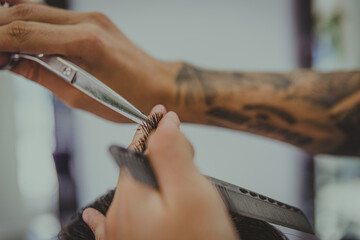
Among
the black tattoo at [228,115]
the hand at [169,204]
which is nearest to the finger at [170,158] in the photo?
the hand at [169,204]

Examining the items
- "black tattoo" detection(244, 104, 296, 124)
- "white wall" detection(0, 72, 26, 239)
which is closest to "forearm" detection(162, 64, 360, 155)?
"black tattoo" detection(244, 104, 296, 124)

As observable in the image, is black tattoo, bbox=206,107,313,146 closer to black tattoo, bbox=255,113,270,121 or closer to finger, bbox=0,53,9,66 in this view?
black tattoo, bbox=255,113,270,121

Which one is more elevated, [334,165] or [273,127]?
[334,165]

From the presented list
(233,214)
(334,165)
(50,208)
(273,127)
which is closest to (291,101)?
(273,127)

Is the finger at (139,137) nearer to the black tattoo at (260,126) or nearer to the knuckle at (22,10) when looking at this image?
the knuckle at (22,10)

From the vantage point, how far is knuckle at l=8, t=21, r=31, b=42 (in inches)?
14.3

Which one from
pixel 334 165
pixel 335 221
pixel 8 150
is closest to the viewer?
pixel 8 150

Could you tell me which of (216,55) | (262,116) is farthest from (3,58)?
(216,55)

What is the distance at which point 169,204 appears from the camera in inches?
7.6

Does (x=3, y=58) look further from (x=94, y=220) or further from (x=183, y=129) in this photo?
(x=183, y=129)

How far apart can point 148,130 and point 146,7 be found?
0.90 m

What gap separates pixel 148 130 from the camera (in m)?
0.25

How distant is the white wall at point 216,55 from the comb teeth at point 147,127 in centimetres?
69

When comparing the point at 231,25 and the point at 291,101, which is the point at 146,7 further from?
the point at 291,101
